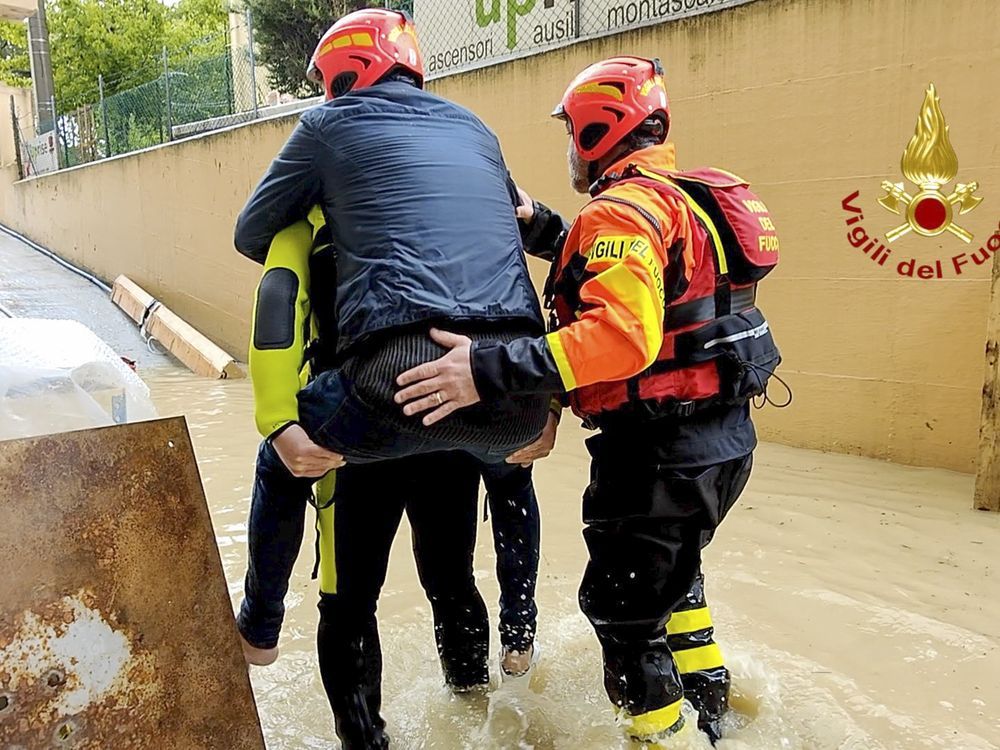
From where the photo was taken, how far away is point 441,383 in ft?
5.85

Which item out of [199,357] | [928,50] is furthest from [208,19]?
[928,50]

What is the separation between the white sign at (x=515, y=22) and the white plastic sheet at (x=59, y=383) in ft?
15.0

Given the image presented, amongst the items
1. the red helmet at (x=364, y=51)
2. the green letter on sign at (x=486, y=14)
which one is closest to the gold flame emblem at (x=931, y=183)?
the red helmet at (x=364, y=51)

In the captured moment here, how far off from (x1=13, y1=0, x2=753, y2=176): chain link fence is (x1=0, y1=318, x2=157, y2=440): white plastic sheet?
4587 mm

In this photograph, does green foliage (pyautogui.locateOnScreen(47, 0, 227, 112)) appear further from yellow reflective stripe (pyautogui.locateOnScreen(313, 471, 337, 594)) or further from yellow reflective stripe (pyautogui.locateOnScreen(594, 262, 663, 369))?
yellow reflective stripe (pyautogui.locateOnScreen(594, 262, 663, 369))

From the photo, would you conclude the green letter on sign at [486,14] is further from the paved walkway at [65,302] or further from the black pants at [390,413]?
the black pants at [390,413]

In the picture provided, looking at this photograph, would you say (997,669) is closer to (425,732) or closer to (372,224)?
(425,732)

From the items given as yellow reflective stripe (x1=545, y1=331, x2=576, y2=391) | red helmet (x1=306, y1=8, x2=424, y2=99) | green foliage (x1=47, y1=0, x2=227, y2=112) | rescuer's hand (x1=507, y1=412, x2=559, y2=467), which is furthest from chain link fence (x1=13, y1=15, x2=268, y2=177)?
yellow reflective stripe (x1=545, y1=331, x2=576, y2=391)

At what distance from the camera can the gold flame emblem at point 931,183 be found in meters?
4.54

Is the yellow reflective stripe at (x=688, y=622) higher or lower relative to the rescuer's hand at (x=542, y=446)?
lower

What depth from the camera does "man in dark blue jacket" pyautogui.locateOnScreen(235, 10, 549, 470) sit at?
71.6 inches

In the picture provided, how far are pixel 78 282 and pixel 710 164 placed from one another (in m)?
10.4

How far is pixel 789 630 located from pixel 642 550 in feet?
4.74

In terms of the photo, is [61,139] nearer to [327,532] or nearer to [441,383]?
[327,532]
